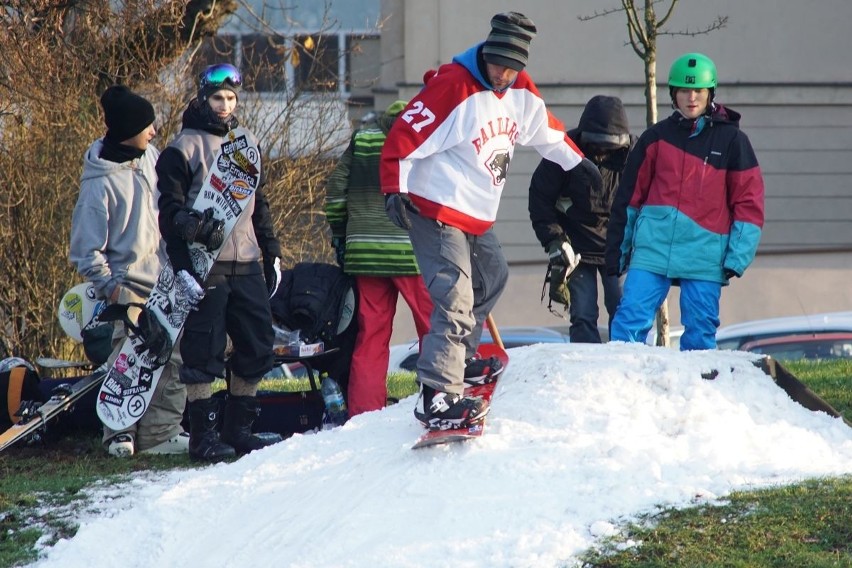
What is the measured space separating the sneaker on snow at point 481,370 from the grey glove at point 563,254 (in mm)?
960

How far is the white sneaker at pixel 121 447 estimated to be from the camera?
689 centimetres

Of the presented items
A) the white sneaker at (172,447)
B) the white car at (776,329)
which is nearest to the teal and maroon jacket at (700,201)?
the white sneaker at (172,447)

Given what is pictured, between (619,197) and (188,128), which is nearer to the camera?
(188,128)

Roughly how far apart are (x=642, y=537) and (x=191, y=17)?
934cm

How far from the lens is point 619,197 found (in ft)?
23.3

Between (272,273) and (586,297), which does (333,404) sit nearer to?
(272,273)

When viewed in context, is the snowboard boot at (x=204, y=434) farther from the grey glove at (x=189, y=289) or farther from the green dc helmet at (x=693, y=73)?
the green dc helmet at (x=693, y=73)

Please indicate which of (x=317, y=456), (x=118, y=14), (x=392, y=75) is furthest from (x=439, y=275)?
(x=392, y=75)

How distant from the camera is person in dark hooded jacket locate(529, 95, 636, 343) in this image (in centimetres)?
779

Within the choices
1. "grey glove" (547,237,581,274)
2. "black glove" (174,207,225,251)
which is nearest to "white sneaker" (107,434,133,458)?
"black glove" (174,207,225,251)

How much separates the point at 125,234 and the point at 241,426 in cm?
133

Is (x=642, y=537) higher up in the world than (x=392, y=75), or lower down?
lower down

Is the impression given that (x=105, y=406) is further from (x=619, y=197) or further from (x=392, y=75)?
(x=392, y=75)

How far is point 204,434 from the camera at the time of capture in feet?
21.6
